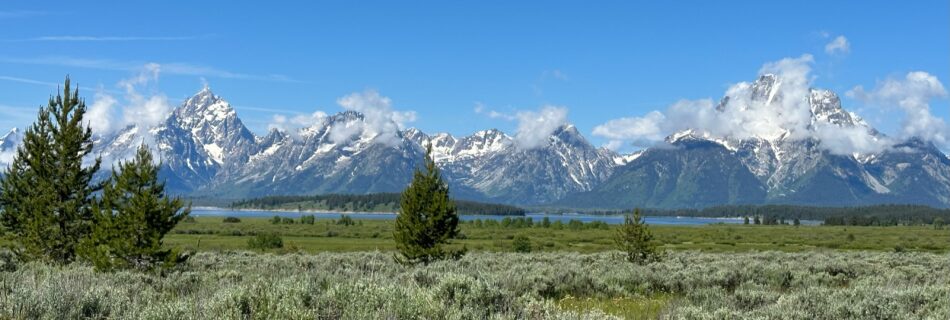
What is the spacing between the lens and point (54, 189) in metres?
29.2

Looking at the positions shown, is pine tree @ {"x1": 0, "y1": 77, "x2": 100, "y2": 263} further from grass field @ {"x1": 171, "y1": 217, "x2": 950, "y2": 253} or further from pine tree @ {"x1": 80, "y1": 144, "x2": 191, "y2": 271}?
grass field @ {"x1": 171, "y1": 217, "x2": 950, "y2": 253}

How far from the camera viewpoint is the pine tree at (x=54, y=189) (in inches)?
1133

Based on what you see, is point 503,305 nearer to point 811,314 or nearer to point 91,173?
point 811,314

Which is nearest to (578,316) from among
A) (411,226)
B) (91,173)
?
(411,226)

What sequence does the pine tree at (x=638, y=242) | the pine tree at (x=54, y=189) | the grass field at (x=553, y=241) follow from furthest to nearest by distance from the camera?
the grass field at (x=553, y=241), the pine tree at (x=638, y=242), the pine tree at (x=54, y=189)

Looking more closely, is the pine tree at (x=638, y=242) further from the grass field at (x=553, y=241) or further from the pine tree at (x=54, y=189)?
the grass field at (x=553, y=241)

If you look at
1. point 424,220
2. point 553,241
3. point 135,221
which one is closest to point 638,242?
point 424,220

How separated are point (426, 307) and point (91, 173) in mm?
26639

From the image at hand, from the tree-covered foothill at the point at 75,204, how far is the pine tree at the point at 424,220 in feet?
30.7

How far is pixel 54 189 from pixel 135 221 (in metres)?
6.85

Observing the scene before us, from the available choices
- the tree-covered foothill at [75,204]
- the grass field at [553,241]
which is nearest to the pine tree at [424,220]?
the tree-covered foothill at [75,204]

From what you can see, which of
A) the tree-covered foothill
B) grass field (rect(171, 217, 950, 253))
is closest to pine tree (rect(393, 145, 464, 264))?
the tree-covered foothill

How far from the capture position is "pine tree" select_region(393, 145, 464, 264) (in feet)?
102

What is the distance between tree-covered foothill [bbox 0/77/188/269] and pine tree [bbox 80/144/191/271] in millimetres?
28
